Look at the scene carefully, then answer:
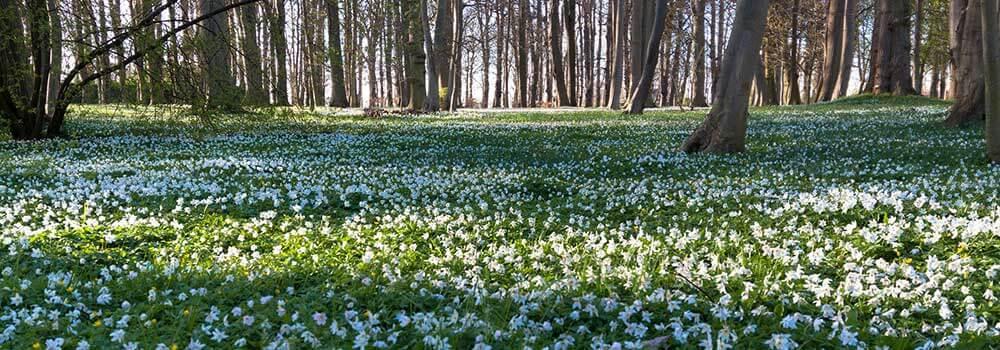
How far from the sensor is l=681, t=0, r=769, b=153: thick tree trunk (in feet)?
35.8

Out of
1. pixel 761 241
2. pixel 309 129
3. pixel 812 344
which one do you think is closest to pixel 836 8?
pixel 309 129

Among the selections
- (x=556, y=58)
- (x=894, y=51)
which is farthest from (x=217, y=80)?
(x=556, y=58)

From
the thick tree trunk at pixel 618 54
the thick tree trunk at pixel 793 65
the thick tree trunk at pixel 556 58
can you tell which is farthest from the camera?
the thick tree trunk at pixel 556 58

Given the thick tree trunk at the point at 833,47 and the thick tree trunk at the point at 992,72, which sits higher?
the thick tree trunk at the point at 833,47

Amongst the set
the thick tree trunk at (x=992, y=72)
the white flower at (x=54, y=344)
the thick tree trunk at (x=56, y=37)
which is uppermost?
the thick tree trunk at (x=56, y=37)

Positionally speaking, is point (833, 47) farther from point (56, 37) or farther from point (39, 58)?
point (39, 58)

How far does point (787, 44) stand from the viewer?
41.3 meters

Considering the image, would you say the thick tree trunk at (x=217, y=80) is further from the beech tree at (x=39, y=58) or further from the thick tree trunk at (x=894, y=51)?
the thick tree trunk at (x=894, y=51)

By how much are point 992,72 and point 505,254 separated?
7.71 m

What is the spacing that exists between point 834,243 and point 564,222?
2.26 metres

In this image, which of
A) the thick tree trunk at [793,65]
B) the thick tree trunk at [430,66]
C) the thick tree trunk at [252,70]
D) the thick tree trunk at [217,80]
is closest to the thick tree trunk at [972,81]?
the thick tree trunk at [252,70]

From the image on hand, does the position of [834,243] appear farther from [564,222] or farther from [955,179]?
[955,179]

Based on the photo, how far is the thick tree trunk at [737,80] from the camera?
1090 centimetres

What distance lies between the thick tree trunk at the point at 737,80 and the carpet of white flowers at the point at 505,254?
1047 mm
